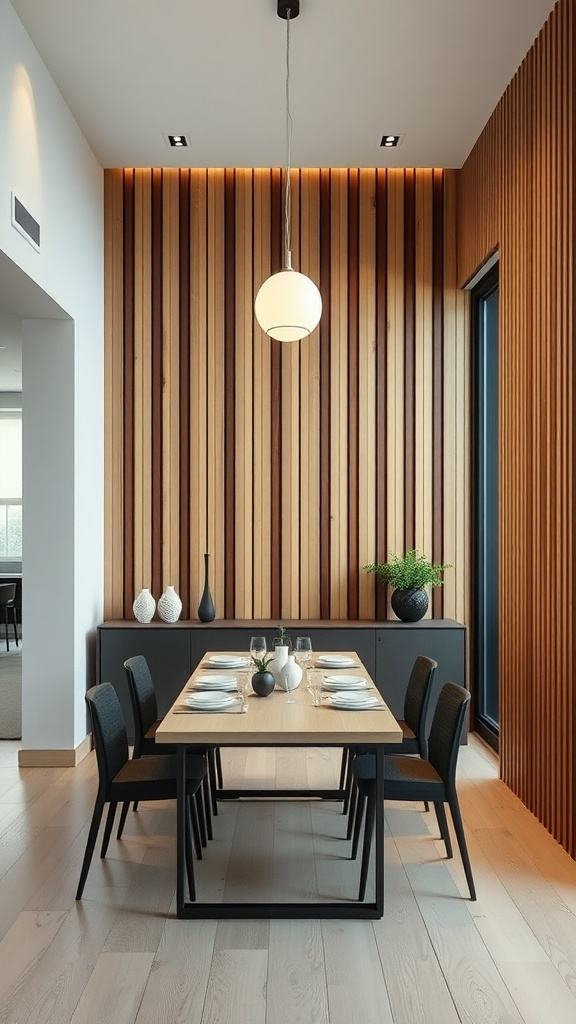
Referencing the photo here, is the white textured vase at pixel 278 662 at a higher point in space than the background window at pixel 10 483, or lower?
lower

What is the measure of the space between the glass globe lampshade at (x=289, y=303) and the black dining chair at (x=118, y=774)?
1810 millimetres

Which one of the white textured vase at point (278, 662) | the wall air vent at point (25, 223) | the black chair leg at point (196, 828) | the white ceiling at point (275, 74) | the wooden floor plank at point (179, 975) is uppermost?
the white ceiling at point (275, 74)

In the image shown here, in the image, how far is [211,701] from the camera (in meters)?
3.50

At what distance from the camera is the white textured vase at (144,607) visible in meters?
5.81

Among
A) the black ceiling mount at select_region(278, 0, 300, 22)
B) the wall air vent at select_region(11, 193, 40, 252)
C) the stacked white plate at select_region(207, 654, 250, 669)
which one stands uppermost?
the black ceiling mount at select_region(278, 0, 300, 22)

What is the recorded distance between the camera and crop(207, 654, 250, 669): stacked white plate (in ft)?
14.2

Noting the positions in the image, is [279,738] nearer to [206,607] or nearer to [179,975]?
[179,975]

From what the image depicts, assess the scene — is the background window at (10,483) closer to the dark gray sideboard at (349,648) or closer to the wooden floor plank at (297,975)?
the dark gray sideboard at (349,648)

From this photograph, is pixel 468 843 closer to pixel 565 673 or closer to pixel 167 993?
pixel 565 673

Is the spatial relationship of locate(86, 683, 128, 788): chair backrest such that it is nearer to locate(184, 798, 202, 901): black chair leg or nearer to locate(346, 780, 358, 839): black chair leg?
locate(184, 798, 202, 901): black chair leg

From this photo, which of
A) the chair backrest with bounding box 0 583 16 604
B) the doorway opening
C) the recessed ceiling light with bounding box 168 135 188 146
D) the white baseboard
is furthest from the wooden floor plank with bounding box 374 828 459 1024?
the chair backrest with bounding box 0 583 16 604

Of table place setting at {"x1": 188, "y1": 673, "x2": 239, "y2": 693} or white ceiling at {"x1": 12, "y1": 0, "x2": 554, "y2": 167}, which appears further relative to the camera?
white ceiling at {"x1": 12, "y1": 0, "x2": 554, "y2": 167}

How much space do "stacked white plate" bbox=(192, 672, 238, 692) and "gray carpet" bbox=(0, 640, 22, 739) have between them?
2.67m

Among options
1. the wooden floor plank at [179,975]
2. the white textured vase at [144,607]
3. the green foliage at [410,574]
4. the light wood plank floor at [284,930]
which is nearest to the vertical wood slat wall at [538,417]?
the light wood plank floor at [284,930]
